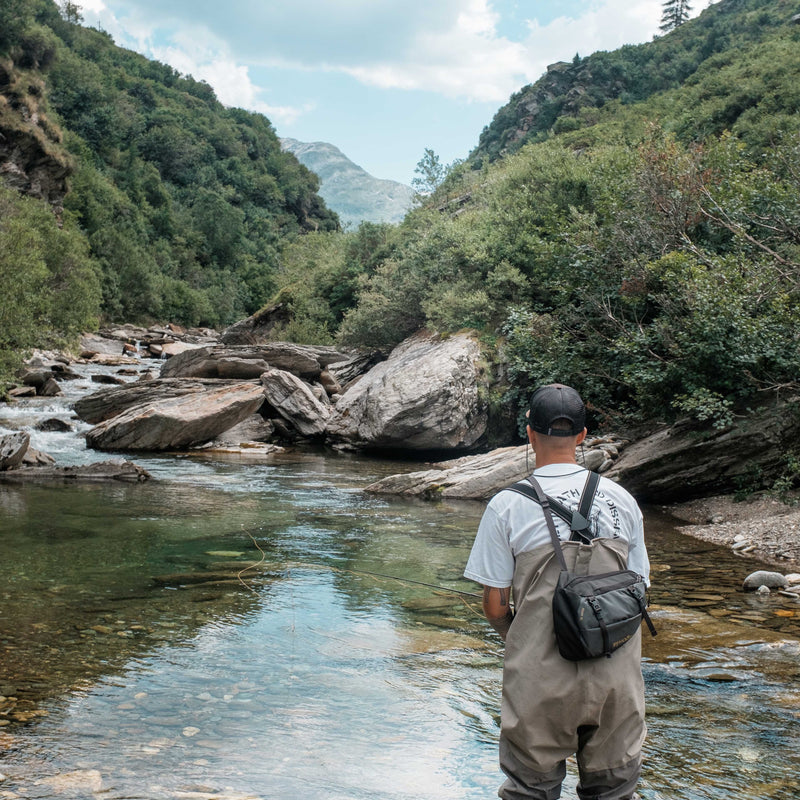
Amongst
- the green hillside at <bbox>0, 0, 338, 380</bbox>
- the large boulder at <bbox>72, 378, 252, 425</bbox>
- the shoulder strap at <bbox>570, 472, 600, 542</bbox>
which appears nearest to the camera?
the shoulder strap at <bbox>570, 472, 600, 542</bbox>

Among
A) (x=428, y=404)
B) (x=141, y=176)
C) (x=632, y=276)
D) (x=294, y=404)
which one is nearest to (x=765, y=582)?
(x=632, y=276)

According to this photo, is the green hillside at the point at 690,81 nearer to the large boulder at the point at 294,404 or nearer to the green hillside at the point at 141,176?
the large boulder at the point at 294,404

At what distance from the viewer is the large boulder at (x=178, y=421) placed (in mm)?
19234

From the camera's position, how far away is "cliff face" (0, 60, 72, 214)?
1668 inches

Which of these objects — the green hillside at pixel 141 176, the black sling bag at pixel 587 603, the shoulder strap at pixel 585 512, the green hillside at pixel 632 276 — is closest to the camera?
the black sling bag at pixel 587 603

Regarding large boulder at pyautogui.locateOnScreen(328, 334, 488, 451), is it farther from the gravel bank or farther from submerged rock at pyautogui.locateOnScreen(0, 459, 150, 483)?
the gravel bank

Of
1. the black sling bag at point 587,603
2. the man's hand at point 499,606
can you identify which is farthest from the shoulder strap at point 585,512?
the man's hand at point 499,606

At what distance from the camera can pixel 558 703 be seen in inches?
100.0

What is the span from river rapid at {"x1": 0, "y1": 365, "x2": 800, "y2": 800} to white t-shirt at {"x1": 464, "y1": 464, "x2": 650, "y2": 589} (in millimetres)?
1834

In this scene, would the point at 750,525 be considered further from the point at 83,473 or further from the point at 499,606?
the point at 83,473

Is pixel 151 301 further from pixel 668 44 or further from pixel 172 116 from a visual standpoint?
pixel 668 44

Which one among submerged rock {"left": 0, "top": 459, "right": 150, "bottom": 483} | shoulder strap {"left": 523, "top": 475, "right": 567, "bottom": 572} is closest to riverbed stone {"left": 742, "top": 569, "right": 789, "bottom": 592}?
shoulder strap {"left": 523, "top": 475, "right": 567, "bottom": 572}

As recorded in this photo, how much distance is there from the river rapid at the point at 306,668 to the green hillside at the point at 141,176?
13446mm

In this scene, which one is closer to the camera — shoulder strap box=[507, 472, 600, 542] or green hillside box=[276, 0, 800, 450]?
shoulder strap box=[507, 472, 600, 542]
